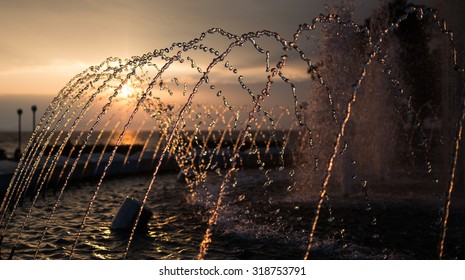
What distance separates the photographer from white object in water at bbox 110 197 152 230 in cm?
919

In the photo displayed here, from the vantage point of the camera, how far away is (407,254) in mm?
7277

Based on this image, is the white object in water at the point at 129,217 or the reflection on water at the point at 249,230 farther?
the white object in water at the point at 129,217

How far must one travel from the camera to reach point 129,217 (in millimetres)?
9180

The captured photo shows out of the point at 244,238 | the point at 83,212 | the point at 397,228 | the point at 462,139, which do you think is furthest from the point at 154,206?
the point at 462,139

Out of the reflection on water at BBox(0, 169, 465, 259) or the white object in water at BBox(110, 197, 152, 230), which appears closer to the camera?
the reflection on water at BBox(0, 169, 465, 259)

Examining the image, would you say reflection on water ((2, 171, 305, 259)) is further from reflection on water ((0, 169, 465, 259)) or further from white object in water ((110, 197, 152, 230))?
white object in water ((110, 197, 152, 230))

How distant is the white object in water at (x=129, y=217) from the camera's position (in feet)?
30.1

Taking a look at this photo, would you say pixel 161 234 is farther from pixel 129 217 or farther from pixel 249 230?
pixel 249 230

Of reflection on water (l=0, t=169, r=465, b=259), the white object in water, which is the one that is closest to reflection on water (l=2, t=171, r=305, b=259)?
reflection on water (l=0, t=169, r=465, b=259)

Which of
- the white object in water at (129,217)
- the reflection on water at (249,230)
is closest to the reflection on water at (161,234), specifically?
the reflection on water at (249,230)

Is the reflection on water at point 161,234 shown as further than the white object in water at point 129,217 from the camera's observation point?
No

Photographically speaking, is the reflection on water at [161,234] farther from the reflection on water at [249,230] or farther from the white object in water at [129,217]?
the white object in water at [129,217]
